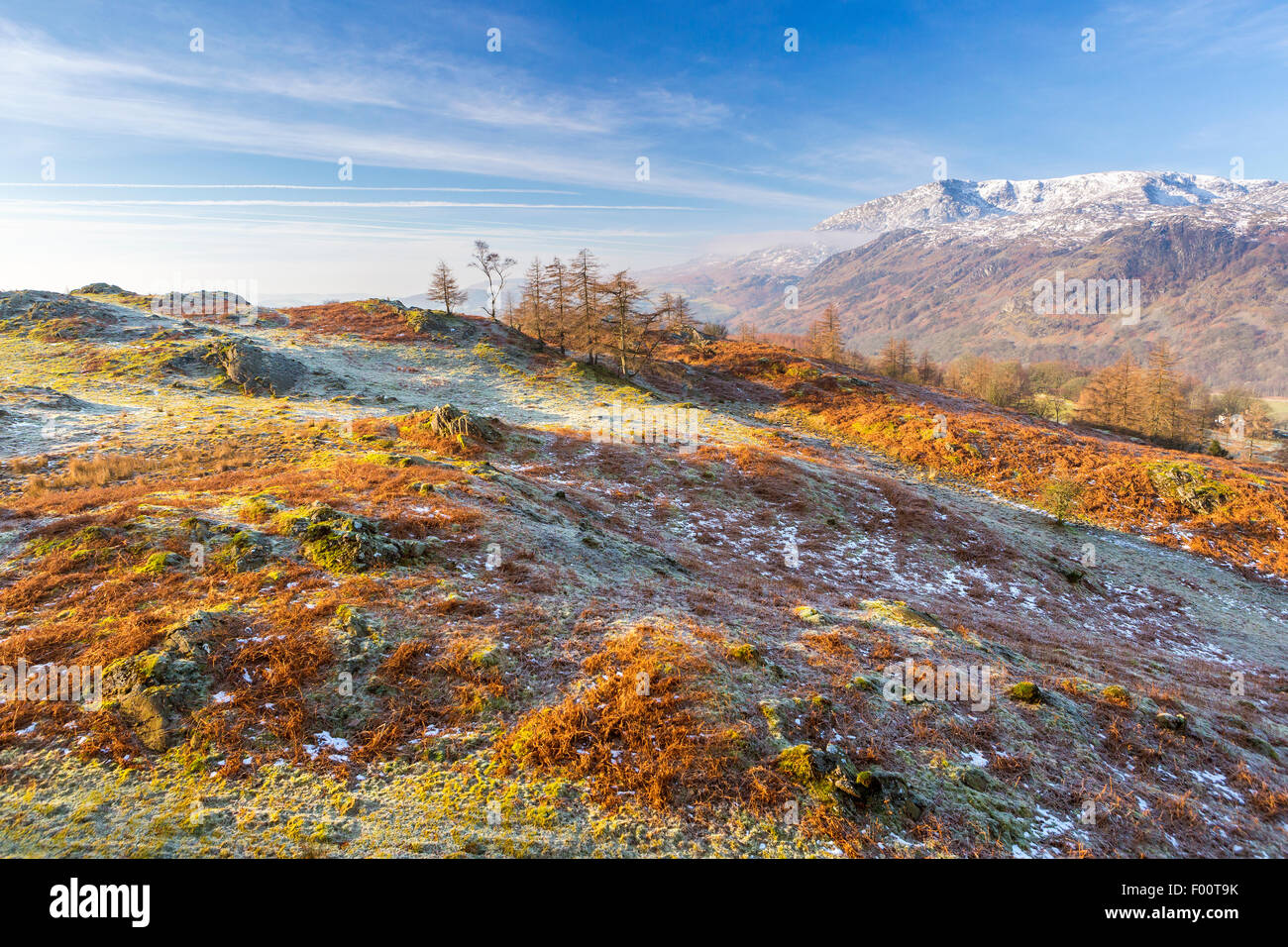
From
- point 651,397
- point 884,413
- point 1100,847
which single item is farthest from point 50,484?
point 884,413

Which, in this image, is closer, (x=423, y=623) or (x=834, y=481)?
(x=423, y=623)

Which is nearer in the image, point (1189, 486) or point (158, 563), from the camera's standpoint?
point (158, 563)

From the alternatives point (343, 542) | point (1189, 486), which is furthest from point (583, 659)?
point (1189, 486)

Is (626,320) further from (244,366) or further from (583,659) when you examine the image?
(583,659)

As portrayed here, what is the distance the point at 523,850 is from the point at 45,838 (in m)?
4.71

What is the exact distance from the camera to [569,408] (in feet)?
134

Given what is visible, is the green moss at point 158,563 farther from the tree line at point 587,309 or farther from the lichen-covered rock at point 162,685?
the tree line at point 587,309

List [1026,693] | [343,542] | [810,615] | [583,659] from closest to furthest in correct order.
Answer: [583,659], [1026,693], [343,542], [810,615]

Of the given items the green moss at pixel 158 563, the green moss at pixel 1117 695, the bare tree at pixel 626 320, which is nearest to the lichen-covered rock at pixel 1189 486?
the green moss at pixel 1117 695

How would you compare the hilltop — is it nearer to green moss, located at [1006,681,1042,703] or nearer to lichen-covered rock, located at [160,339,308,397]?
green moss, located at [1006,681,1042,703]

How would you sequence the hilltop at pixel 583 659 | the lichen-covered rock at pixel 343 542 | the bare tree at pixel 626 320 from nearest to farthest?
the hilltop at pixel 583 659 → the lichen-covered rock at pixel 343 542 → the bare tree at pixel 626 320

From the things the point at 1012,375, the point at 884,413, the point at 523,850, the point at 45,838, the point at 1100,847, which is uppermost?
the point at 1012,375

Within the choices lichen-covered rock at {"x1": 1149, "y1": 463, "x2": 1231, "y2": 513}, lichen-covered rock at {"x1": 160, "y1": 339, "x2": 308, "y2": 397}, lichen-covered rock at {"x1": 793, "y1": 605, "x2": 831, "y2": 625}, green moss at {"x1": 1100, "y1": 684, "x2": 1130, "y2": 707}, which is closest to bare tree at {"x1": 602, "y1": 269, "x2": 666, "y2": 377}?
lichen-covered rock at {"x1": 160, "y1": 339, "x2": 308, "y2": 397}
